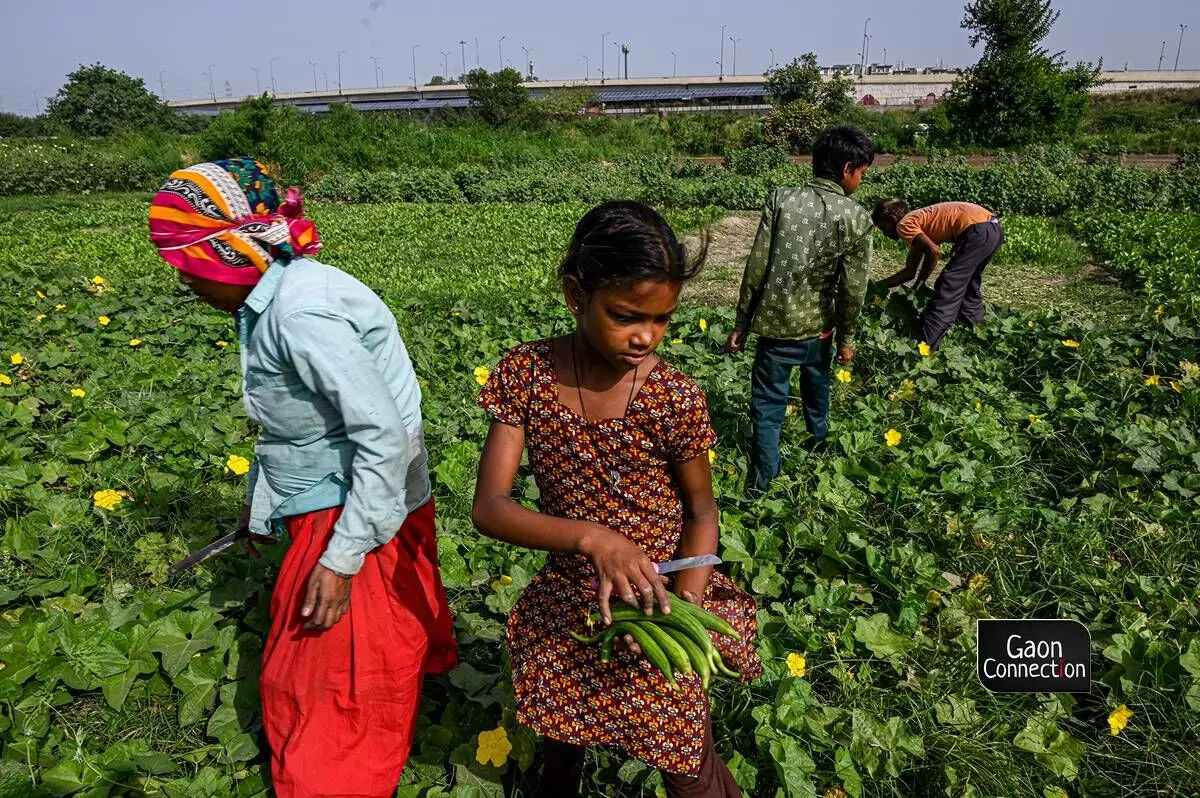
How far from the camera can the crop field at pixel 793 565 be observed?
2.03 meters

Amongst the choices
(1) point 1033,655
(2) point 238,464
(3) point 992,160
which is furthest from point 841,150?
(3) point 992,160

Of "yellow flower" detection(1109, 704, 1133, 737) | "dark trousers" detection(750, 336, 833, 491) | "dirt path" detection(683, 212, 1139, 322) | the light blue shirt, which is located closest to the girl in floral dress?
the light blue shirt

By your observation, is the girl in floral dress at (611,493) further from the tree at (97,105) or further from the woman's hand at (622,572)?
the tree at (97,105)

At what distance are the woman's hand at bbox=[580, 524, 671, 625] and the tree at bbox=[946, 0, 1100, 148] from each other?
2761 cm

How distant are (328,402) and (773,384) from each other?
2.12 m

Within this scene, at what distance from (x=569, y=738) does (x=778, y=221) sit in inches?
89.5

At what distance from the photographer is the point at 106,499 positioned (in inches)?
115

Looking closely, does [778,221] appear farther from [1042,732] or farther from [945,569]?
[1042,732]

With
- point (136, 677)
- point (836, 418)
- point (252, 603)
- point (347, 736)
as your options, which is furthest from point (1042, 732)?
point (136, 677)

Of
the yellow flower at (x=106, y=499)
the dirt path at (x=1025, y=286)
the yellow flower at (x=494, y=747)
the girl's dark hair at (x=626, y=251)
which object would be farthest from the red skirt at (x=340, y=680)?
the dirt path at (x=1025, y=286)

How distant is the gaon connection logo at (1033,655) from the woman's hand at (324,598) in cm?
176

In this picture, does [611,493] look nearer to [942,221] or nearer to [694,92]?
[942,221]

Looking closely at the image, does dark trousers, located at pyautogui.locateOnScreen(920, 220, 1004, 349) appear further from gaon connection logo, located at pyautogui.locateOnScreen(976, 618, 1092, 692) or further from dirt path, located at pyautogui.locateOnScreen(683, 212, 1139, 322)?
gaon connection logo, located at pyautogui.locateOnScreen(976, 618, 1092, 692)

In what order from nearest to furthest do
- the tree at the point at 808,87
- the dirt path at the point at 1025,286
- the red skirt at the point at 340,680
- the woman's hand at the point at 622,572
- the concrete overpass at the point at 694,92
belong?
1. the woman's hand at the point at 622,572
2. the red skirt at the point at 340,680
3. the dirt path at the point at 1025,286
4. the tree at the point at 808,87
5. the concrete overpass at the point at 694,92
